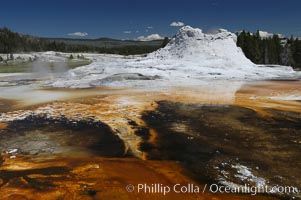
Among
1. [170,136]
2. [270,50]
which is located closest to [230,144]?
[170,136]

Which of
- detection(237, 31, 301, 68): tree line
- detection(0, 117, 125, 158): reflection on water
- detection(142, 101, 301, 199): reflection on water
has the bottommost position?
detection(0, 117, 125, 158): reflection on water

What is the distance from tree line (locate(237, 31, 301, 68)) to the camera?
3844 cm

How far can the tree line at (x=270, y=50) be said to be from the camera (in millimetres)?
38438

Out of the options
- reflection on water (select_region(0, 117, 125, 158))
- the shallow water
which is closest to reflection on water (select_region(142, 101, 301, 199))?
the shallow water

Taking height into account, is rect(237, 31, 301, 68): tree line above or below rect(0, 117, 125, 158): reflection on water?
above

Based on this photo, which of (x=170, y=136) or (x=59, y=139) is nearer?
(x=59, y=139)

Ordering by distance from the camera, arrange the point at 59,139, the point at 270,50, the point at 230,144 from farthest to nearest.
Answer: the point at 270,50
the point at 59,139
the point at 230,144

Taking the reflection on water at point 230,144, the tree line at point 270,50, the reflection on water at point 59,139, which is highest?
the tree line at point 270,50

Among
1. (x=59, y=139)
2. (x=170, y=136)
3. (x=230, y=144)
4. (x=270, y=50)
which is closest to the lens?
(x=230, y=144)

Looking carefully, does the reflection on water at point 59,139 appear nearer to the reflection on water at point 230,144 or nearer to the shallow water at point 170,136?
the shallow water at point 170,136

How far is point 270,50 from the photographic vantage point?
40562mm

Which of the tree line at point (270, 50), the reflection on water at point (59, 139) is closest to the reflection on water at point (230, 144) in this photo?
the reflection on water at point (59, 139)

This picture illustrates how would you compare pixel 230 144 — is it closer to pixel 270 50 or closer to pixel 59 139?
pixel 59 139

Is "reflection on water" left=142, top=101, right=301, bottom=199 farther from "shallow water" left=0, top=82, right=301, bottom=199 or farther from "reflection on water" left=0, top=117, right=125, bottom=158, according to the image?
"reflection on water" left=0, top=117, right=125, bottom=158
